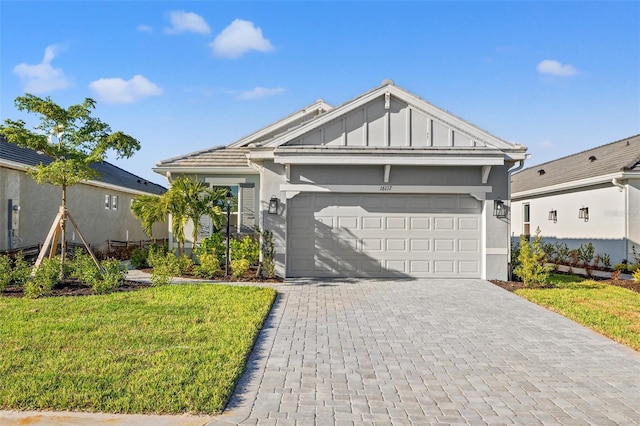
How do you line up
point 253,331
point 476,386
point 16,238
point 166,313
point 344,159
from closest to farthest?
point 476,386
point 253,331
point 166,313
point 344,159
point 16,238

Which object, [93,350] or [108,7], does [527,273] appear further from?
[108,7]

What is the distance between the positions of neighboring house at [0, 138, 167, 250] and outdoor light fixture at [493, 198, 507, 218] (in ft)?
43.6

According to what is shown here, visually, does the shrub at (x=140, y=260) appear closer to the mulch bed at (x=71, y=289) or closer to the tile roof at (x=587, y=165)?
the mulch bed at (x=71, y=289)

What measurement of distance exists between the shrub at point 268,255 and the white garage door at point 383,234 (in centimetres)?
66

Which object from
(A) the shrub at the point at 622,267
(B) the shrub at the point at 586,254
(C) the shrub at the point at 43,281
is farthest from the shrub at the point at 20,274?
(B) the shrub at the point at 586,254

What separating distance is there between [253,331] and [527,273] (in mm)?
8031

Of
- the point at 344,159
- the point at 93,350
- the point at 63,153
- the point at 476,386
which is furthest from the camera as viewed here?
the point at 344,159

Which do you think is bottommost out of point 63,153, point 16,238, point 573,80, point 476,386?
point 476,386

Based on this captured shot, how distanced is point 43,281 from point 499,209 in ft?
38.3

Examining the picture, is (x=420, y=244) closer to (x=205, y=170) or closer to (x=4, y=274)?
(x=205, y=170)

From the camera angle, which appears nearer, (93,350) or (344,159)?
(93,350)

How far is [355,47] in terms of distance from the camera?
46.7ft

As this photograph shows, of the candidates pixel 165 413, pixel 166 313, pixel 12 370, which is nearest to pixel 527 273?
pixel 166 313

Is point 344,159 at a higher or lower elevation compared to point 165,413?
higher
